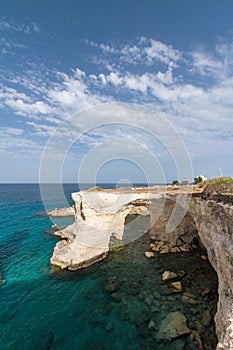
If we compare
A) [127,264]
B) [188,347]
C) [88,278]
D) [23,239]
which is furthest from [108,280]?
[23,239]

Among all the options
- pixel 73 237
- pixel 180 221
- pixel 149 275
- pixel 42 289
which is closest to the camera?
pixel 42 289

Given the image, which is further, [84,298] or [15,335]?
[84,298]

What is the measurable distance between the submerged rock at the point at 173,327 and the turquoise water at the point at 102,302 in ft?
0.86

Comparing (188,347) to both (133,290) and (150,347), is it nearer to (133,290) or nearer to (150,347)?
(150,347)

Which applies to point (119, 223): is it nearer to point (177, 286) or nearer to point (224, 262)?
point (177, 286)

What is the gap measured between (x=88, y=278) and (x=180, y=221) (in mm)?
14060

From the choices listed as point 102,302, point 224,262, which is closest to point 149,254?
point 102,302

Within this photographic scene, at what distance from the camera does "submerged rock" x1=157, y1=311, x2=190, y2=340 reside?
11423 millimetres

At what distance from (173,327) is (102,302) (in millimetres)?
5604

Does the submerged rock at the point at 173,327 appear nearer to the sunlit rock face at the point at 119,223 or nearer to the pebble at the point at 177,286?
the pebble at the point at 177,286

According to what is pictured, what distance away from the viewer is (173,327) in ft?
39.0

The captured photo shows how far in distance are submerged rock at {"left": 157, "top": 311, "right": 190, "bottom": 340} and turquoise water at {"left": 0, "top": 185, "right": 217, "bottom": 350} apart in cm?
26

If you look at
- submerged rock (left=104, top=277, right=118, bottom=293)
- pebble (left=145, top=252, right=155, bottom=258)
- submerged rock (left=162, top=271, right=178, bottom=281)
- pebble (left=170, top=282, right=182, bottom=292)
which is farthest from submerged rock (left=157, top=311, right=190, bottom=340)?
pebble (left=145, top=252, right=155, bottom=258)

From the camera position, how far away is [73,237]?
23.2 metres
